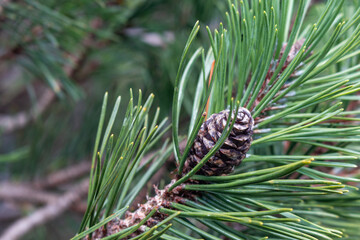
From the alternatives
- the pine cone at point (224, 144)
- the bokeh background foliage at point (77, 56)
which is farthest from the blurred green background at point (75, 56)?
the pine cone at point (224, 144)

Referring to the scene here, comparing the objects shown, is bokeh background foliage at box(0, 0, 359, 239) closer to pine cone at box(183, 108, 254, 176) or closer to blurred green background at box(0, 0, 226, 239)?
blurred green background at box(0, 0, 226, 239)

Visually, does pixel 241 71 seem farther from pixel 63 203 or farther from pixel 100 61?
pixel 100 61

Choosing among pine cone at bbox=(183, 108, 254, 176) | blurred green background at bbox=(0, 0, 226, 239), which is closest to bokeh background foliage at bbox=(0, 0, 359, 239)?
A: blurred green background at bbox=(0, 0, 226, 239)

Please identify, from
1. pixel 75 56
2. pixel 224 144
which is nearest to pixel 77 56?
pixel 75 56

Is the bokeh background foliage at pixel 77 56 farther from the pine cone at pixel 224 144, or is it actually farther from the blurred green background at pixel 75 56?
the pine cone at pixel 224 144

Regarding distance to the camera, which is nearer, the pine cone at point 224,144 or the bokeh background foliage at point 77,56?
the pine cone at point 224,144

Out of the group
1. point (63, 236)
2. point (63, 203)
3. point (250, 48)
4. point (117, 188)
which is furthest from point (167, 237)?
point (63, 236)

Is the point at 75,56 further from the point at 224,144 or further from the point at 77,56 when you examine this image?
the point at 224,144
